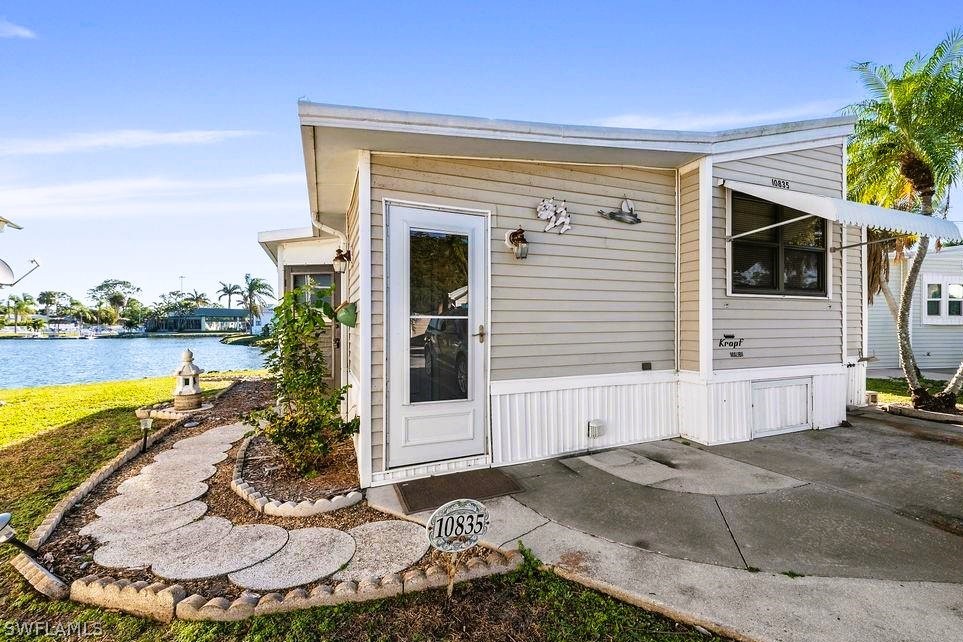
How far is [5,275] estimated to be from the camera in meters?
6.88

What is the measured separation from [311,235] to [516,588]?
6.07 metres

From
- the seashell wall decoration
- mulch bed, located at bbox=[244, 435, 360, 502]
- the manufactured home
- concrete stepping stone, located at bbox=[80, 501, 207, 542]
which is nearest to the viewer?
concrete stepping stone, located at bbox=[80, 501, 207, 542]

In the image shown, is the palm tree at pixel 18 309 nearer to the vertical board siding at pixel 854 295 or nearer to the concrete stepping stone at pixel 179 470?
the concrete stepping stone at pixel 179 470

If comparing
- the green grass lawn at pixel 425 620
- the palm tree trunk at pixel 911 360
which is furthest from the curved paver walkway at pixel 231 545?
the palm tree trunk at pixel 911 360

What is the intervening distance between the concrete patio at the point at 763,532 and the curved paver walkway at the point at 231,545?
42 cm

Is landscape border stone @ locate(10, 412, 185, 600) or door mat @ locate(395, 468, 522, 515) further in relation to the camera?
door mat @ locate(395, 468, 522, 515)

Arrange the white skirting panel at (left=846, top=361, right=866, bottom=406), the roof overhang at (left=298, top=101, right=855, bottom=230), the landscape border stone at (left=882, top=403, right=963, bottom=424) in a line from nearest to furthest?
the roof overhang at (left=298, top=101, right=855, bottom=230) → the landscape border stone at (left=882, top=403, right=963, bottom=424) → the white skirting panel at (left=846, top=361, right=866, bottom=406)

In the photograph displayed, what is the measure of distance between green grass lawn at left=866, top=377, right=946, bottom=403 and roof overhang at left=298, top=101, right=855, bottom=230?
471 centimetres

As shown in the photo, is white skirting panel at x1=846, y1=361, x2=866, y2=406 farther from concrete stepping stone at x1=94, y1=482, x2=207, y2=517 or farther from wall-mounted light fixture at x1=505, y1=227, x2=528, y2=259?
concrete stepping stone at x1=94, y1=482, x2=207, y2=517

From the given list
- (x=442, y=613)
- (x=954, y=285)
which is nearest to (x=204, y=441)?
(x=442, y=613)

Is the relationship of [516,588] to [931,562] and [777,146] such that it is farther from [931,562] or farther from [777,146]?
[777,146]

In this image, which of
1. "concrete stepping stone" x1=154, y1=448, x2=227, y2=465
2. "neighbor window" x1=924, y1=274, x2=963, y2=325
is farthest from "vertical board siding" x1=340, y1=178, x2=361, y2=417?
"neighbor window" x1=924, y1=274, x2=963, y2=325

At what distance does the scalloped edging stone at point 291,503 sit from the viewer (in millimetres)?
2887

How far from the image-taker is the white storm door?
3.44 m
